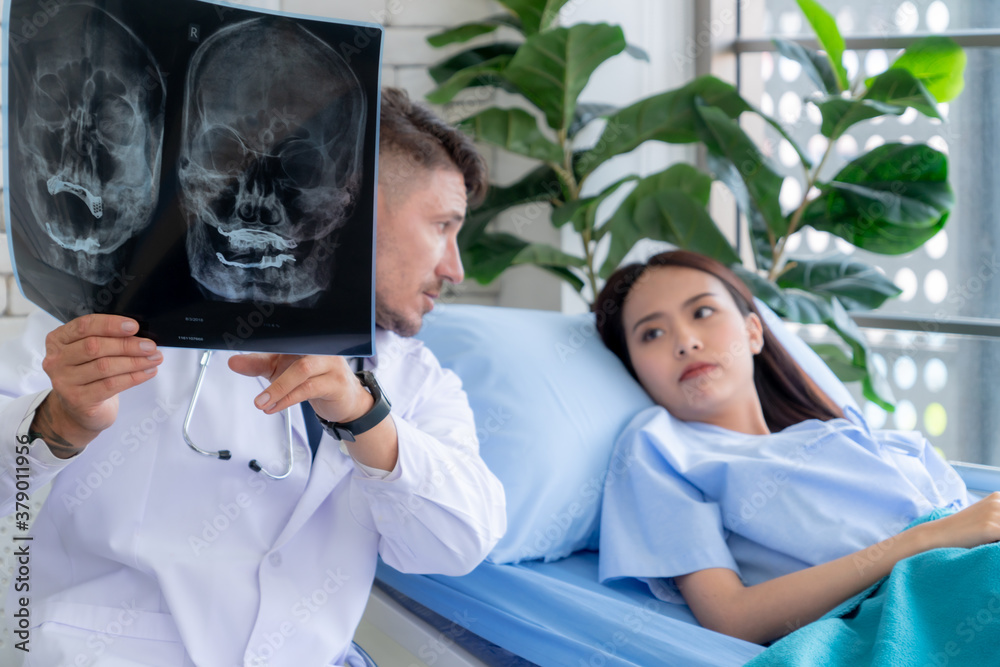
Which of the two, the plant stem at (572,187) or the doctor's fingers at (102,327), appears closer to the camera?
the doctor's fingers at (102,327)

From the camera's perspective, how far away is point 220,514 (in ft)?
3.33

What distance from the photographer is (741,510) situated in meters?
1.28

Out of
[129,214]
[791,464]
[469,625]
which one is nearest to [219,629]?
[469,625]

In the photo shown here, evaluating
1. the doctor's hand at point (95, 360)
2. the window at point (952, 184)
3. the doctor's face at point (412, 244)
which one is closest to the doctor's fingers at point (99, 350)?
the doctor's hand at point (95, 360)

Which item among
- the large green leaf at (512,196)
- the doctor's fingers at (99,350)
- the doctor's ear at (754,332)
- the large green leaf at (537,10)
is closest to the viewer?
the doctor's fingers at (99,350)

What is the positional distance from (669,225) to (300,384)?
1.35 m

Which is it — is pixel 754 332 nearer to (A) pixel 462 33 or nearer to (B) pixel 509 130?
(B) pixel 509 130

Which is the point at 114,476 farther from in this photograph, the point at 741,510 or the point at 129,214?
the point at 741,510

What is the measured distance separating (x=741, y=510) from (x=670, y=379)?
0.33m

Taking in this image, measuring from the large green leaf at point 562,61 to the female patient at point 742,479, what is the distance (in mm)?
560

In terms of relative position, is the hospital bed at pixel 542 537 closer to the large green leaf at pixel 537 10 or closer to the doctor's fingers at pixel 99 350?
the doctor's fingers at pixel 99 350

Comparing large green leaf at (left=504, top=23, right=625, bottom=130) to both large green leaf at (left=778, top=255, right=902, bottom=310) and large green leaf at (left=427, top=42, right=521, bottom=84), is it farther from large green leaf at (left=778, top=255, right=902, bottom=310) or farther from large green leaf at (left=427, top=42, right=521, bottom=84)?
large green leaf at (left=778, top=255, right=902, bottom=310)

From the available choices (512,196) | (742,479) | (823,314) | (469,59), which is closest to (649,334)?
(742,479)

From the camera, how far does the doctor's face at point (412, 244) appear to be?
3.82ft
